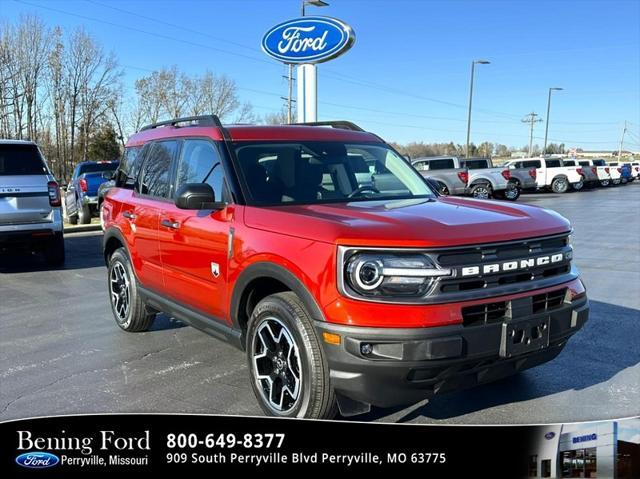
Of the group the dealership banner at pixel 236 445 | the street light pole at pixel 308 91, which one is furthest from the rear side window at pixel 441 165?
the dealership banner at pixel 236 445

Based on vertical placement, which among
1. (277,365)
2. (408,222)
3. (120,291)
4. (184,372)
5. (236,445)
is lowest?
(184,372)

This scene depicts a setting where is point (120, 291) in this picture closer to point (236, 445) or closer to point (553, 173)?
point (236, 445)

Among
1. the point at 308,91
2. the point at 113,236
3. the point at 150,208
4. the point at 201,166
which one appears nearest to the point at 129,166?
the point at 113,236

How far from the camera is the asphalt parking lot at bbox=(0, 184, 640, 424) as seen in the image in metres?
3.96

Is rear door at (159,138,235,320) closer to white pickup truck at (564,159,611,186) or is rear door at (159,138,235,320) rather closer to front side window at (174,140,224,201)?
front side window at (174,140,224,201)

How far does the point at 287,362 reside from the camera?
3479mm

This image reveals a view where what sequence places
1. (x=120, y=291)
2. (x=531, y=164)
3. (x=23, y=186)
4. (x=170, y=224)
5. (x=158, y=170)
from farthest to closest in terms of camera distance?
(x=531, y=164), (x=23, y=186), (x=120, y=291), (x=158, y=170), (x=170, y=224)

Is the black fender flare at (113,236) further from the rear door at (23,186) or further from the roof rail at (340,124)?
the rear door at (23,186)

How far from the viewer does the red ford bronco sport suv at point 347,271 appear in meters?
3.00

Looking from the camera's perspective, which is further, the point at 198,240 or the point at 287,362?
the point at 198,240

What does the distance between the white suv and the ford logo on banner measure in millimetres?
8854

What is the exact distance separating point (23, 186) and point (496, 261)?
310 inches

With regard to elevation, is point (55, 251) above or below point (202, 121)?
below

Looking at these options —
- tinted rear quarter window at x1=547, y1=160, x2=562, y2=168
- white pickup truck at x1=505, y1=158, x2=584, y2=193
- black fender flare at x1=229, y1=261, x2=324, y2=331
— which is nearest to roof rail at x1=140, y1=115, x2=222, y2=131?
black fender flare at x1=229, y1=261, x2=324, y2=331
